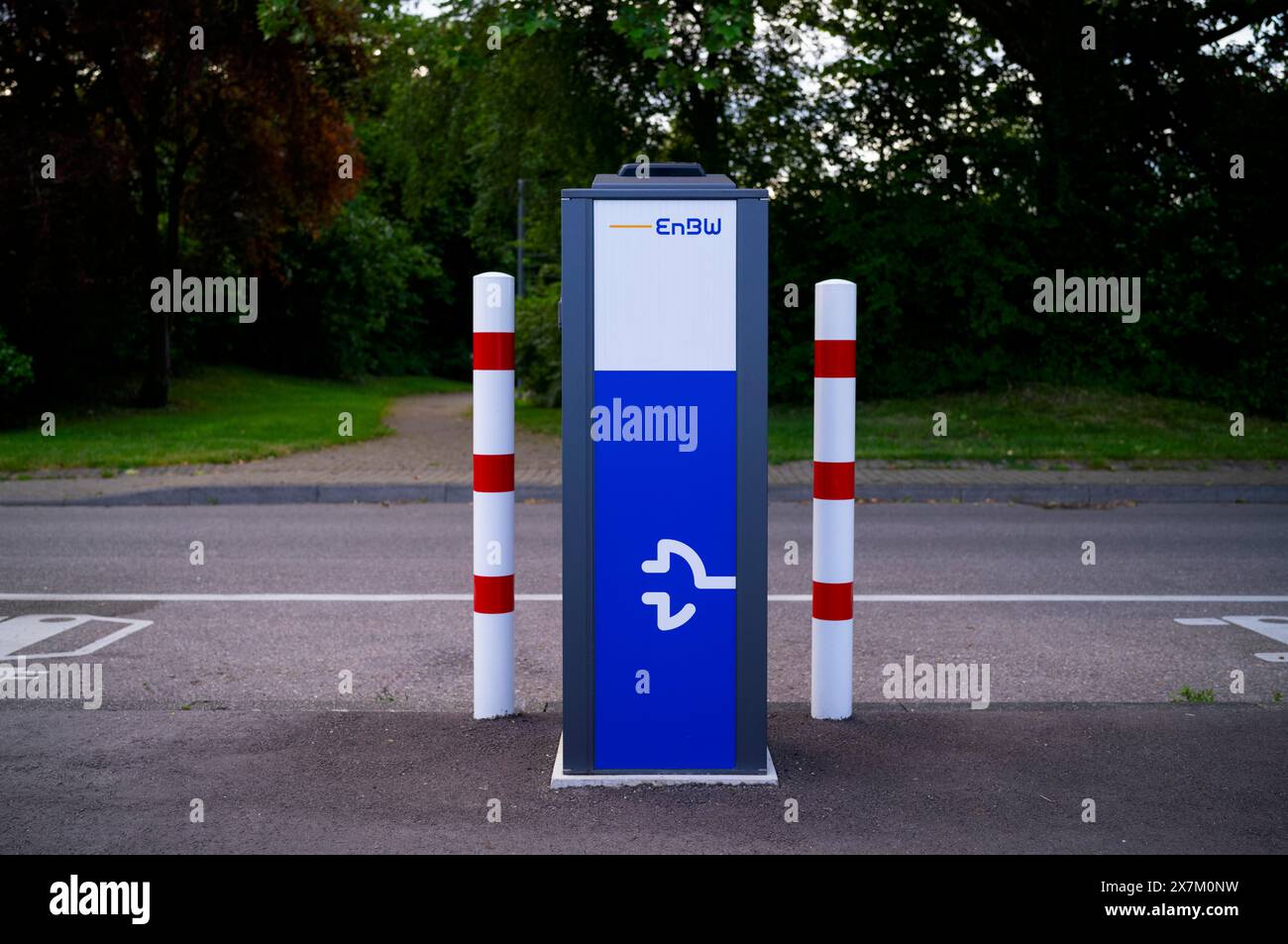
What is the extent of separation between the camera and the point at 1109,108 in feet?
65.4

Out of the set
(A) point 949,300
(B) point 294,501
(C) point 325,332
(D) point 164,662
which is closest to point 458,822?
(D) point 164,662

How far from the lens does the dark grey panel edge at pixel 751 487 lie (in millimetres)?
4094

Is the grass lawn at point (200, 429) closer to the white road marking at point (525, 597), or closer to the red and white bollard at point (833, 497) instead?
the white road marking at point (525, 597)

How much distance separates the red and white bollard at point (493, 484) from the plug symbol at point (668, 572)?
0.79 meters

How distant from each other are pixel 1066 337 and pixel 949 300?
6.19 ft

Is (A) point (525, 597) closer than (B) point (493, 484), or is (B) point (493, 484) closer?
(B) point (493, 484)

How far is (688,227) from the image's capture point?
161 inches

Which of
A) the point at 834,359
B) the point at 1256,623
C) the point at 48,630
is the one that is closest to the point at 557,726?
the point at 834,359

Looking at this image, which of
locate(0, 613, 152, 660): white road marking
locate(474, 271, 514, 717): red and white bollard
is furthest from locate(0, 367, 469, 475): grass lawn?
locate(474, 271, 514, 717): red and white bollard

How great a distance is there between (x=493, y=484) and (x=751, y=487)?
1.07 m

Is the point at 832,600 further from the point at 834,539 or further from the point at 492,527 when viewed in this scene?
the point at 492,527

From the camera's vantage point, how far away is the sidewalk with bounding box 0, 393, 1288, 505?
1268 centimetres

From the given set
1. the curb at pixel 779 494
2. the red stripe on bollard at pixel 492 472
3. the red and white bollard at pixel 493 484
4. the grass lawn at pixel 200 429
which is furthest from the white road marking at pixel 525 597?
the grass lawn at pixel 200 429
